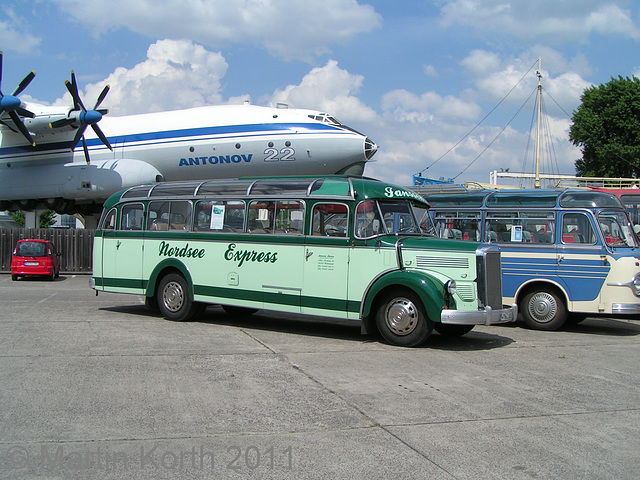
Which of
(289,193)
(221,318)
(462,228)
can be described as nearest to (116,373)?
(289,193)

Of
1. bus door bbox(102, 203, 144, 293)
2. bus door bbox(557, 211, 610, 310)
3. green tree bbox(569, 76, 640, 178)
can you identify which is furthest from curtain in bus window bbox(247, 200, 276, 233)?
green tree bbox(569, 76, 640, 178)

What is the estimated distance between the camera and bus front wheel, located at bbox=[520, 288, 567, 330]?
38.2ft

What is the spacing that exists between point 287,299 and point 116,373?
364cm

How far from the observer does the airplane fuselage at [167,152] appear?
23516 mm

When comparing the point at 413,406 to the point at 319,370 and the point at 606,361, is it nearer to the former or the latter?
the point at 319,370

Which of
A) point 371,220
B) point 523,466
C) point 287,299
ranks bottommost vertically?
point 523,466

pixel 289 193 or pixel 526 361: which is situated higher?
pixel 289 193

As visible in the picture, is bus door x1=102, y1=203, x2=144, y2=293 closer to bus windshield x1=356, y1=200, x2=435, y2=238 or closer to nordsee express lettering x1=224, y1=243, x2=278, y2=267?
nordsee express lettering x1=224, y1=243, x2=278, y2=267

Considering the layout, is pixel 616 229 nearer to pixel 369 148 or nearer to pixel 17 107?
pixel 369 148

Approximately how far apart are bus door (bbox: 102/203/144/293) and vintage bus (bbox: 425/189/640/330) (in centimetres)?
708

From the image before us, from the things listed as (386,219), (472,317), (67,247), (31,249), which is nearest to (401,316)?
(472,317)

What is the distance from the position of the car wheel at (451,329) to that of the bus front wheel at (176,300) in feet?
14.9

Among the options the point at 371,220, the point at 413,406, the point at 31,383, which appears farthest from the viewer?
the point at 371,220

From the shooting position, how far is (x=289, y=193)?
10367 mm
